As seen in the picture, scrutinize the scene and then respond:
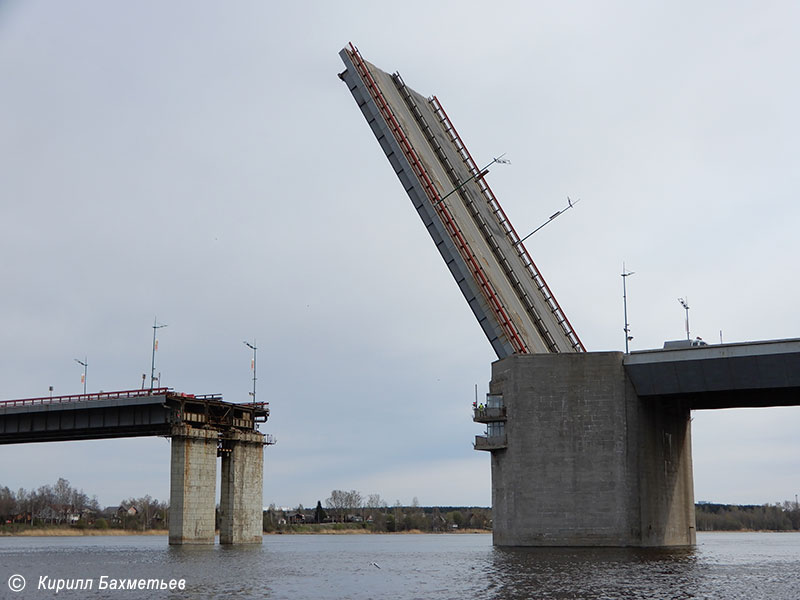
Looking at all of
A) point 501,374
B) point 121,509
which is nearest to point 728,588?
point 501,374

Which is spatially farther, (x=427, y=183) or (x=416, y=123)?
(x=416, y=123)

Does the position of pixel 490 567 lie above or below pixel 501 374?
below

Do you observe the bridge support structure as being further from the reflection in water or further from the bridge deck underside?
the reflection in water

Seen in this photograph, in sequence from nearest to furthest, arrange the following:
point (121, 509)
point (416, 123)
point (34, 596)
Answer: point (34, 596), point (416, 123), point (121, 509)

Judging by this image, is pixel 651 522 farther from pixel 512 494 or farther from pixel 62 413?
pixel 62 413

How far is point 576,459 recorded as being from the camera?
44.0 m

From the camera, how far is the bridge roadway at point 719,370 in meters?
41.6

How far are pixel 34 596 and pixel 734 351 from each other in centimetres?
2886

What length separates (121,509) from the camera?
179250 millimetres

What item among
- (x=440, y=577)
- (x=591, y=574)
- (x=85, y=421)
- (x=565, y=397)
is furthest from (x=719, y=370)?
(x=85, y=421)

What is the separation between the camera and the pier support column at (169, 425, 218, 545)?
57156mm

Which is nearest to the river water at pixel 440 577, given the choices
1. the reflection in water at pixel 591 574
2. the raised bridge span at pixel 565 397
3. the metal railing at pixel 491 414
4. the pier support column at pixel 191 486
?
the reflection in water at pixel 591 574

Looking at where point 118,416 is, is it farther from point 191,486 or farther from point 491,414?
point 491,414

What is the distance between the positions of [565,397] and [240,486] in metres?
26.7
